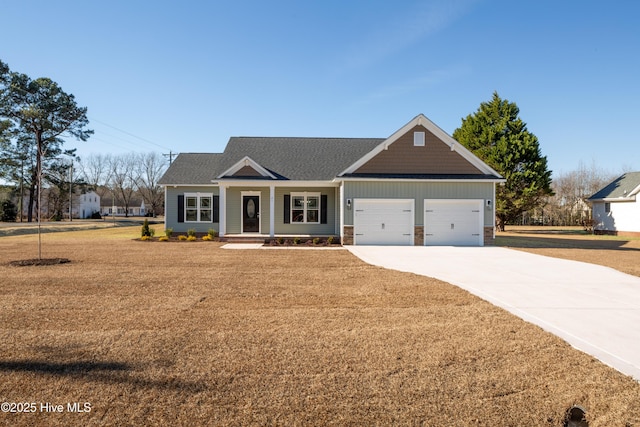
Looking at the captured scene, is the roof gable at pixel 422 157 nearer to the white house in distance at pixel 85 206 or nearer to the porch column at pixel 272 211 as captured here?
the porch column at pixel 272 211

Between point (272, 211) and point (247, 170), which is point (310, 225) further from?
point (247, 170)

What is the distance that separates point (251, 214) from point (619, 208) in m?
26.8

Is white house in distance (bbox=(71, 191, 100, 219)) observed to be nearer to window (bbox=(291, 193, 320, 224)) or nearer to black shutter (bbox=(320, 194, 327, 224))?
window (bbox=(291, 193, 320, 224))

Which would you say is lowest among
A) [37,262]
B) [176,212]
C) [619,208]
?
[37,262]

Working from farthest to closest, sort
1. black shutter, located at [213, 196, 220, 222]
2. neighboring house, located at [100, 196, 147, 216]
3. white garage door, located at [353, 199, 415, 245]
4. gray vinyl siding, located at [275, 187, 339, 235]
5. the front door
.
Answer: neighboring house, located at [100, 196, 147, 216] → black shutter, located at [213, 196, 220, 222] → the front door → gray vinyl siding, located at [275, 187, 339, 235] → white garage door, located at [353, 199, 415, 245]

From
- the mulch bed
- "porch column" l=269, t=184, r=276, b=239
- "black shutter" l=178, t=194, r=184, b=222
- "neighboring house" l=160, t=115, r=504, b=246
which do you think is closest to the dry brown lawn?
the mulch bed

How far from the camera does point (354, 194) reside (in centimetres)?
1669

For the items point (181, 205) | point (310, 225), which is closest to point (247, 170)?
point (310, 225)

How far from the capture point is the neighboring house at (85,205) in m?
61.1

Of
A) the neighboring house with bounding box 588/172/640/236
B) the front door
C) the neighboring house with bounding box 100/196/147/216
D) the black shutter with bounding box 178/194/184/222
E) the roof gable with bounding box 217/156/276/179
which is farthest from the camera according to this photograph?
the neighboring house with bounding box 100/196/147/216

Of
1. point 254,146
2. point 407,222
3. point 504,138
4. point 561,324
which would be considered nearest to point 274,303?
point 561,324

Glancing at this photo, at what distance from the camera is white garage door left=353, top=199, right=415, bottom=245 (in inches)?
664

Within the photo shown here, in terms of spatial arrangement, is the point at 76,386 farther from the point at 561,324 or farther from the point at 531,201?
the point at 531,201

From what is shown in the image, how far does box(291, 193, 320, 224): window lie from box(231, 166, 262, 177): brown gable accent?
2212 millimetres
